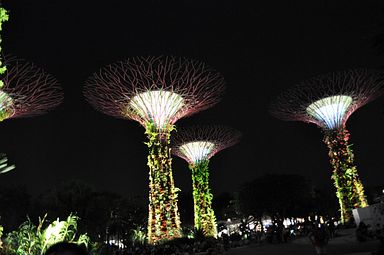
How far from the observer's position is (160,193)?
2292cm

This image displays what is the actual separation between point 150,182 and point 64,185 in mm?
18176

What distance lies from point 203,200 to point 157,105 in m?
12.7

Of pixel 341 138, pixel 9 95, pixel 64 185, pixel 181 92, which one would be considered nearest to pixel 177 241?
pixel 181 92

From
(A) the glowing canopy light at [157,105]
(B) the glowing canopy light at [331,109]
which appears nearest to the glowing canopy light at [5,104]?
(A) the glowing canopy light at [157,105]

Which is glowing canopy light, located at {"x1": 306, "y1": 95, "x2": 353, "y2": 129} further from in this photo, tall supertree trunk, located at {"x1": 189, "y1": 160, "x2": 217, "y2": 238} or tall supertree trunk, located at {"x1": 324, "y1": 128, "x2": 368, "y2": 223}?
tall supertree trunk, located at {"x1": 189, "y1": 160, "x2": 217, "y2": 238}

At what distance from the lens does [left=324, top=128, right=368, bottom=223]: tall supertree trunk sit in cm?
2800

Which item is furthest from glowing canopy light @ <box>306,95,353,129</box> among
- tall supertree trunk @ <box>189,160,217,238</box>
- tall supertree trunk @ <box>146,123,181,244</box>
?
tall supertree trunk @ <box>146,123,181,244</box>

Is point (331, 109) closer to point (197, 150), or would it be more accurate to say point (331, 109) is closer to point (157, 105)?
point (197, 150)

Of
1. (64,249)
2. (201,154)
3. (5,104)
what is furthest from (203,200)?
(64,249)

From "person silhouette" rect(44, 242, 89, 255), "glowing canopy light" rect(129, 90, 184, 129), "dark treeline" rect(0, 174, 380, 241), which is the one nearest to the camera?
"person silhouette" rect(44, 242, 89, 255)

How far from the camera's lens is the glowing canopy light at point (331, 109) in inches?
1117

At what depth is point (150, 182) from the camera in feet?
76.8

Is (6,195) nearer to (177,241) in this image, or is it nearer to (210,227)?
(210,227)

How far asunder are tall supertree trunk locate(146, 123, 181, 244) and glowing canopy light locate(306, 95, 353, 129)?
12.4 meters
